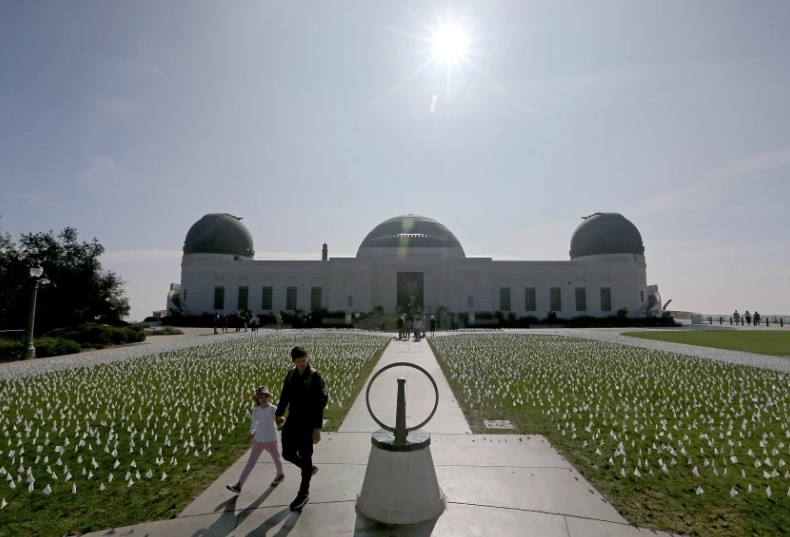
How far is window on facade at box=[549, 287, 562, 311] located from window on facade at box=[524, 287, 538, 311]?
185cm

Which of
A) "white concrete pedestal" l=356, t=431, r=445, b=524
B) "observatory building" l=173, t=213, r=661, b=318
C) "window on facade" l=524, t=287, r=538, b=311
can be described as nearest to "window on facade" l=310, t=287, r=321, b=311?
"observatory building" l=173, t=213, r=661, b=318

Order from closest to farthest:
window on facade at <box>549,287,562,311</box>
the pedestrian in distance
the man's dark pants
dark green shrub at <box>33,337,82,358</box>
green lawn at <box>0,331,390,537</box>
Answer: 1. green lawn at <box>0,331,390,537</box>
2. the man's dark pants
3. the pedestrian in distance
4. dark green shrub at <box>33,337,82,358</box>
5. window on facade at <box>549,287,562,311</box>

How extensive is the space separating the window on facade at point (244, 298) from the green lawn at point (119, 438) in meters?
37.9

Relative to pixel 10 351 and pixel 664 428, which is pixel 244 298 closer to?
pixel 10 351

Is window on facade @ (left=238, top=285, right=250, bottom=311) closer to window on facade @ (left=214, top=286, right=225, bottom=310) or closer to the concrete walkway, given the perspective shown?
window on facade @ (left=214, top=286, right=225, bottom=310)

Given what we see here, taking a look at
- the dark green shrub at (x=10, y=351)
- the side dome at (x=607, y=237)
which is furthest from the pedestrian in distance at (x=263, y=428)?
the side dome at (x=607, y=237)

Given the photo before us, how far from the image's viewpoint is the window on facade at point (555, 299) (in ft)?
168

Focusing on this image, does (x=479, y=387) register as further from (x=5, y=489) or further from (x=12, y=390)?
(x=12, y=390)

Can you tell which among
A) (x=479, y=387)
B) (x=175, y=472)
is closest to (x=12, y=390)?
(x=175, y=472)

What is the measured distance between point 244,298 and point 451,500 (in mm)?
50245

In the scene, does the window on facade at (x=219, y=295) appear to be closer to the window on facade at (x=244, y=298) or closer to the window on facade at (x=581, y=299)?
the window on facade at (x=244, y=298)

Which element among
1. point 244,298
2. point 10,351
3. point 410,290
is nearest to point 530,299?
point 410,290

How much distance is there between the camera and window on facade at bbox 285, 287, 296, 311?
50906mm

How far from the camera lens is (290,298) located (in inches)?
2013
